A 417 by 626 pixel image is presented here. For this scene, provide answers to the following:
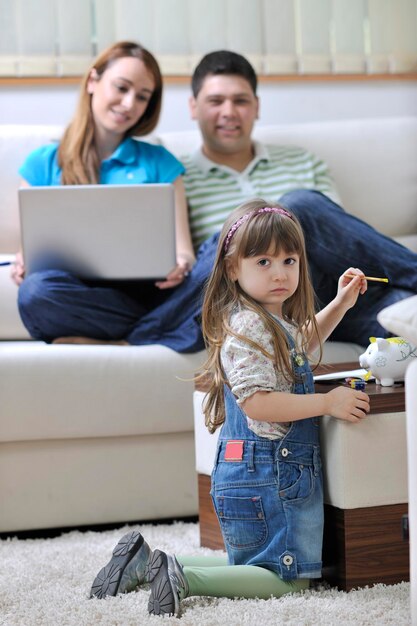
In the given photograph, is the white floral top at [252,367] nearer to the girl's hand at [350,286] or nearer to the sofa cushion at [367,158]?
the girl's hand at [350,286]

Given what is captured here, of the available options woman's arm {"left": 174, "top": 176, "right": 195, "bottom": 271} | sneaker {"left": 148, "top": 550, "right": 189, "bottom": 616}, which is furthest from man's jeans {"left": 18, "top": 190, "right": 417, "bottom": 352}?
sneaker {"left": 148, "top": 550, "right": 189, "bottom": 616}

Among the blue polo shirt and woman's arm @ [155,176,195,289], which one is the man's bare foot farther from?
the blue polo shirt

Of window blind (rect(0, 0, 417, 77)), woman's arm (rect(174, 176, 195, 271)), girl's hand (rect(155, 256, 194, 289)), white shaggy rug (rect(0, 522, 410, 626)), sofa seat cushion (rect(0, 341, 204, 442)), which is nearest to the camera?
white shaggy rug (rect(0, 522, 410, 626))

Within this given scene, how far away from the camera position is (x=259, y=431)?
4.66 ft

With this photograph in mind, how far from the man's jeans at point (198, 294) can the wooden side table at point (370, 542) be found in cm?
61

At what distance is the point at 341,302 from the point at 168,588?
0.51m

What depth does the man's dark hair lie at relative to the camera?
2.58 metres

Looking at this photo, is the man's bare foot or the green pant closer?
the green pant

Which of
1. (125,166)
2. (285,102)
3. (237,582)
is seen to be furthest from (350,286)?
(285,102)

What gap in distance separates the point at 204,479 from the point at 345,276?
0.49 m

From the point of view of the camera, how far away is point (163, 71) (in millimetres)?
3102

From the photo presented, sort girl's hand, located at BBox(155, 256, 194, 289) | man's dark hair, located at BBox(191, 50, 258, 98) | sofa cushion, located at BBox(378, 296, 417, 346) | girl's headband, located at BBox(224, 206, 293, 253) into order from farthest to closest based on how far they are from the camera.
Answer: man's dark hair, located at BBox(191, 50, 258, 98), girl's hand, located at BBox(155, 256, 194, 289), girl's headband, located at BBox(224, 206, 293, 253), sofa cushion, located at BBox(378, 296, 417, 346)

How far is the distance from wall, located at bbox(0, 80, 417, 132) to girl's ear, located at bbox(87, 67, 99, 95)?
1.91 feet

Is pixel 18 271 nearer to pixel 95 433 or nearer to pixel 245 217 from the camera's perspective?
pixel 95 433
